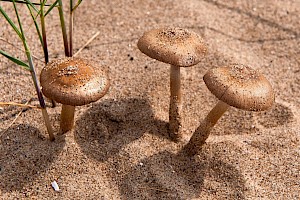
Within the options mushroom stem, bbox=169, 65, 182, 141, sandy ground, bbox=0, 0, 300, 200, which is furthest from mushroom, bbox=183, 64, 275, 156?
sandy ground, bbox=0, 0, 300, 200

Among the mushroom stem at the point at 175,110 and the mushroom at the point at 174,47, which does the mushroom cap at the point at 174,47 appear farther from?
the mushroom stem at the point at 175,110

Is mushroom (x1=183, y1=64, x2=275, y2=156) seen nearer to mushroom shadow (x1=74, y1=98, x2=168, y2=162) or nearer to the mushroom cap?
the mushroom cap

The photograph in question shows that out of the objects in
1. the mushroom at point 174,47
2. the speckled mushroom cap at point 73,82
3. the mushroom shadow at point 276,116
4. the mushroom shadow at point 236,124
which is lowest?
the mushroom shadow at point 236,124

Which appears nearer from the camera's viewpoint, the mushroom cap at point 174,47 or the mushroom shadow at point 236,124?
the mushroom cap at point 174,47

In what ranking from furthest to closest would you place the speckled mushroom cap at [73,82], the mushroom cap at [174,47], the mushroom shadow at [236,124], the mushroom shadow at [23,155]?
the mushroom shadow at [236,124] → the mushroom shadow at [23,155] → the mushroom cap at [174,47] → the speckled mushroom cap at [73,82]

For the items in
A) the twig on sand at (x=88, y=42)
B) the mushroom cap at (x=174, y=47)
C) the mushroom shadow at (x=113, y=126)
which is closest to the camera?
the mushroom cap at (x=174, y=47)

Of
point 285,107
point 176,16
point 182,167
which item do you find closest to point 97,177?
point 182,167

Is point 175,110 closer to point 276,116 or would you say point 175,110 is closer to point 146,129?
point 146,129

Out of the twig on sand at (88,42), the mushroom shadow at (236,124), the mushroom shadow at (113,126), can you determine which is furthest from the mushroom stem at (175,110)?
the twig on sand at (88,42)
